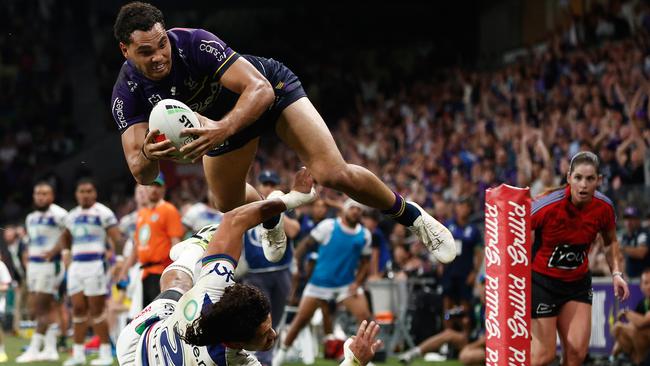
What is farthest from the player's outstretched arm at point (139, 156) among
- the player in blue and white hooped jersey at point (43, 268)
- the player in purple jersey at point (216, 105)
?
the player in blue and white hooped jersey at point (43, 268)

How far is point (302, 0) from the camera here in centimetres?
3100

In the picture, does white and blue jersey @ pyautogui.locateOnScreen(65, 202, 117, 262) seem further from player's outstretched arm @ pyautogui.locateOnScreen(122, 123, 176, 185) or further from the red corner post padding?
the red corner post padding

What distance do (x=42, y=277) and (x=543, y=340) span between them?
8612mm

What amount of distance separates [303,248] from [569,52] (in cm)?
795

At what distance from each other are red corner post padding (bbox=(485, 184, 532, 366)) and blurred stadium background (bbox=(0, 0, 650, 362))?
8197 mm

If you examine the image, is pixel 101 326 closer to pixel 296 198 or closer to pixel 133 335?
pixel 296 198

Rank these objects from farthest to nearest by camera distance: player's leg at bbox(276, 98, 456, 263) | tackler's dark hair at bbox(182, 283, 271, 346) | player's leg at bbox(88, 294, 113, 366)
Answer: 1. player's leg at bbox(88, 294, 113, 366)
2. player's leg at bbox(276, 98, 456, 263)
3. tackler's dark hair at bbox(182, 283, 271, 346)

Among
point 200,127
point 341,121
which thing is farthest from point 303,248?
point 341,121

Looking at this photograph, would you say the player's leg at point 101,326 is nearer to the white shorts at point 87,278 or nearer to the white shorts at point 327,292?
the white shorts at point 87,278

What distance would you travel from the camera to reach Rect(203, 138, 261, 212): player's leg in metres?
7.62

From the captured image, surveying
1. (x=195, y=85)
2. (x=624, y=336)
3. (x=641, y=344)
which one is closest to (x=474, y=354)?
(x=624, y=336)

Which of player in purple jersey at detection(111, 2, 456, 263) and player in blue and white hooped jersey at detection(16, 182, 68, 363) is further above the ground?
player in purple jersey at detection(111, 2, 456, 263)

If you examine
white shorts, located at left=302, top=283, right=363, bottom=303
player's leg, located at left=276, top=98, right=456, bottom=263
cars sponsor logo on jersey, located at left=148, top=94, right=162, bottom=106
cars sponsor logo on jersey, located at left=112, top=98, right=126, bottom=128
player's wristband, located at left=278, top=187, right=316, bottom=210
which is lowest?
white shorts, located at left=302, top=283, right=363, bottom=303

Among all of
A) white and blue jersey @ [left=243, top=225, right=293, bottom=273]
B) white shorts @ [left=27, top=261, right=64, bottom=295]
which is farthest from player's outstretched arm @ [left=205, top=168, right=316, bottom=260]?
white shorts @ [left=27, top=261, right=64, bottom=295]
